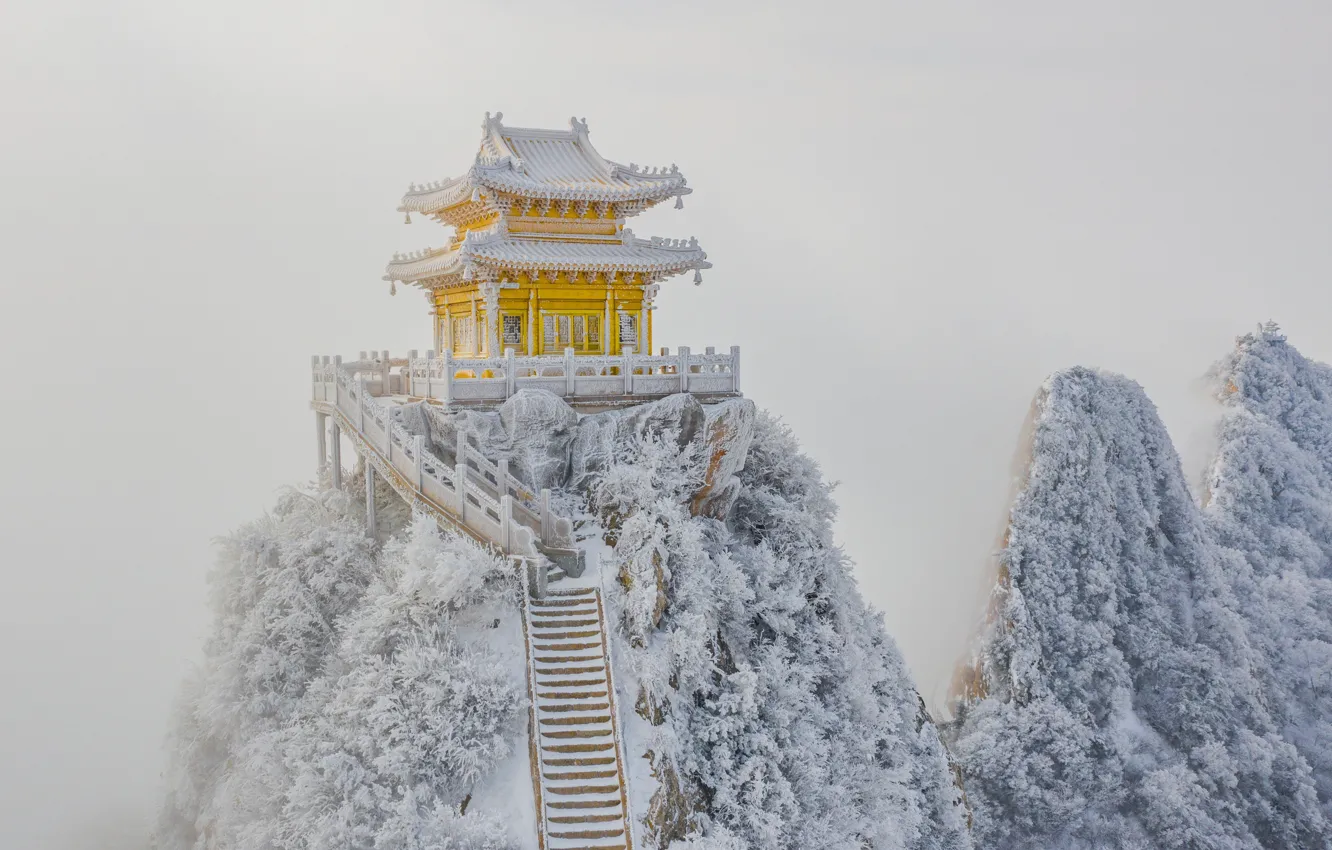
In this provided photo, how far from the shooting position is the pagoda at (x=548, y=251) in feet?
79.2

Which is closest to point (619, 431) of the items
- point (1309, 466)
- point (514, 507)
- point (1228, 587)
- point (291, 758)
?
point (514, 507)

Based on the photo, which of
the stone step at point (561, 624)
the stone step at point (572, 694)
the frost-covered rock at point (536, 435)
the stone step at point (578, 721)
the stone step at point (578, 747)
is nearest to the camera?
the stone step at point (578, 747)

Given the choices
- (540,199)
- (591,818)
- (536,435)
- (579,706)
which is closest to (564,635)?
(579,706)

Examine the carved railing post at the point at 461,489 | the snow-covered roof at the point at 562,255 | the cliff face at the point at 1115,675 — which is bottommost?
the cliff face at the point at 1115,675

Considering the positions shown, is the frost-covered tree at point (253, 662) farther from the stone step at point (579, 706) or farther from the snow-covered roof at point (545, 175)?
the snow-covered roof at point (545, 175)

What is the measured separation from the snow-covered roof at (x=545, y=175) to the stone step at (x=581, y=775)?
14369 mm

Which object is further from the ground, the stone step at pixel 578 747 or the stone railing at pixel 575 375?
the stone railing at pixel 575 375

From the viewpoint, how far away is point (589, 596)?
18.0 metres

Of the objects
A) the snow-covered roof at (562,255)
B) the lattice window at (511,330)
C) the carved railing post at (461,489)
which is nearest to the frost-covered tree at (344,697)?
the carved railing post at (461,489)

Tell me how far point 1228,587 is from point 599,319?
31074 mm

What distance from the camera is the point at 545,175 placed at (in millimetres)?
25844

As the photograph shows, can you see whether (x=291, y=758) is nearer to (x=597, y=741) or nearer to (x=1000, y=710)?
(x=597, y=741)

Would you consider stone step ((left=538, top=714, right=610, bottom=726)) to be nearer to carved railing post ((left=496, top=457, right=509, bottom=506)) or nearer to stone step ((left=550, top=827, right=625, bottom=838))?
stone step ((left=550, top=827, right=625, bottom=838))

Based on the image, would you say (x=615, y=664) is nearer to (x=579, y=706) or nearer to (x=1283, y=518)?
(x=579, y=706)
